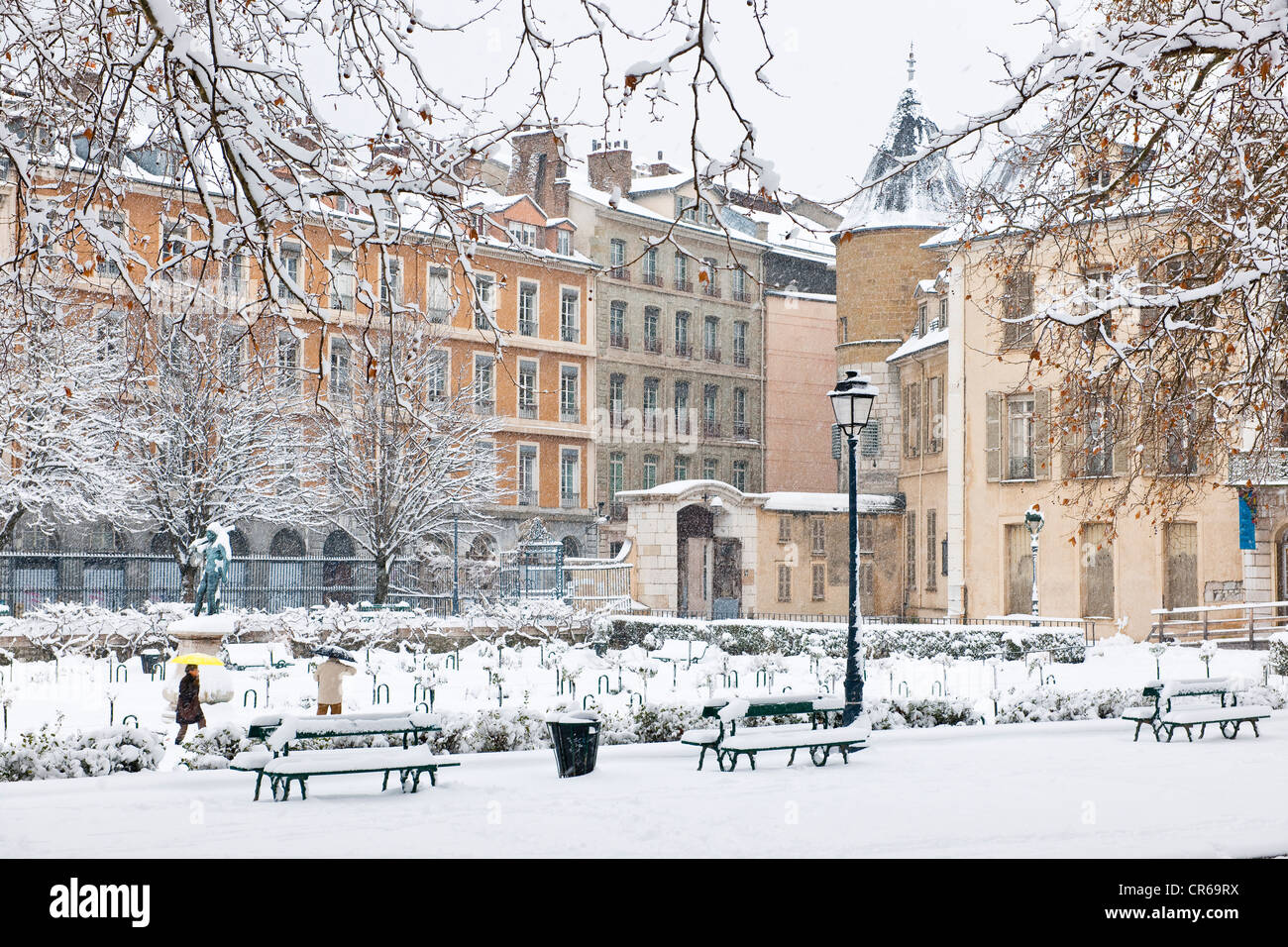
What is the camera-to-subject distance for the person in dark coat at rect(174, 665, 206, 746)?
46.6 feet

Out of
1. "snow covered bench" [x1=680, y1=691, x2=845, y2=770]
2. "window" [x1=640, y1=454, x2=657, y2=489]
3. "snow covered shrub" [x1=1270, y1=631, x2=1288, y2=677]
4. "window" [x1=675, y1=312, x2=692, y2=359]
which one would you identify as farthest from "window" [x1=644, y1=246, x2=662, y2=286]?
"snow covered bench" [x1=680, y1=691, x2=845, y2=770]

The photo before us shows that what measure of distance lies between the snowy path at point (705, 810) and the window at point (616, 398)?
3463 centimetres

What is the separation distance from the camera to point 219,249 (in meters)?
7.41

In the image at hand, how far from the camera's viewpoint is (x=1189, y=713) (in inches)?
606

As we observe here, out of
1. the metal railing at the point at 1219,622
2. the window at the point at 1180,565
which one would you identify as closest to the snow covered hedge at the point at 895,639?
the metal railing at the point at 1219,622

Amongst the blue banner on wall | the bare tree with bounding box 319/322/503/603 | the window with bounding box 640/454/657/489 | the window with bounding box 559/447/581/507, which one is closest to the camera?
the blue banner on wall

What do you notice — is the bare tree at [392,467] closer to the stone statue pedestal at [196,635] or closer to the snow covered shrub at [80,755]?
the stone statue pedestal at [196,635]

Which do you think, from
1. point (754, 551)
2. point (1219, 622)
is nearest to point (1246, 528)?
point (1219, 622)

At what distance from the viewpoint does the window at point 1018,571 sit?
107 feet

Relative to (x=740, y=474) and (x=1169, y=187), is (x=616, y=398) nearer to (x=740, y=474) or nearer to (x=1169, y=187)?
(x=740, y=474)

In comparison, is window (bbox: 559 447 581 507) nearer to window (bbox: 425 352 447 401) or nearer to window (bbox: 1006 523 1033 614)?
window (bbox: 425 352 447 401)

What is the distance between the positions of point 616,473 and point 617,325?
5.13 metres

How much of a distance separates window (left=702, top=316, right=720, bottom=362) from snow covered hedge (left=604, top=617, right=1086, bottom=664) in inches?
952
